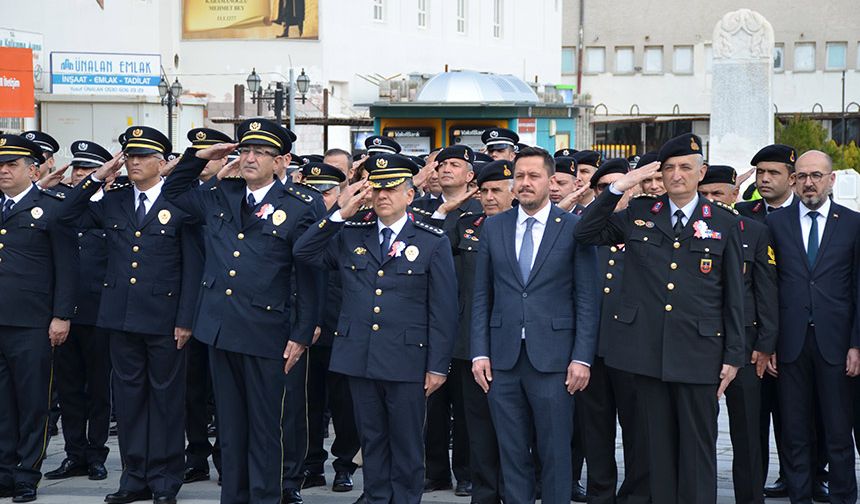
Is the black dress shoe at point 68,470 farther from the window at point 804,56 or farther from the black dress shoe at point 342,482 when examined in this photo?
the window at point 804,56

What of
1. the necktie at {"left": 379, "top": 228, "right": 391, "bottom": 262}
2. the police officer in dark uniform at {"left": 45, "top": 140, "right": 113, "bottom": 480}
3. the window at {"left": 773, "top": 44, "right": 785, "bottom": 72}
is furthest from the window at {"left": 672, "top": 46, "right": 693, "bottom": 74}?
the necktie at {"left": 379, "top": 228, "right": 391, "bottom": 262}

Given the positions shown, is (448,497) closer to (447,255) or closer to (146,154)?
(447,255)

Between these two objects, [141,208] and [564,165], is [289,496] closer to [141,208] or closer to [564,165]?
[141,208]

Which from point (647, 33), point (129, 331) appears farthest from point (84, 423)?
point (647, 33)

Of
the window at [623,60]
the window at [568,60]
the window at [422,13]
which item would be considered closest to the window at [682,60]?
the window at [623,60]

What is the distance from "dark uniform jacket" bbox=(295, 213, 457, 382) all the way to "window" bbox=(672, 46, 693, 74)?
176 ft

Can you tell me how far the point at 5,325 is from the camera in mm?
8672

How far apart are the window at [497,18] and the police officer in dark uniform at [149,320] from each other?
46984 mm

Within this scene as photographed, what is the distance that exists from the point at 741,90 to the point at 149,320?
1375 centimetres

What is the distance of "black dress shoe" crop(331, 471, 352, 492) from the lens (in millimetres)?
8766

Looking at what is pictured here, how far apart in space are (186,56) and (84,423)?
114ft

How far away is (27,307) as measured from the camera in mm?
8695

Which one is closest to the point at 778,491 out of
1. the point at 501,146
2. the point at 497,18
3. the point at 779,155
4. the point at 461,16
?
the point at 779,155

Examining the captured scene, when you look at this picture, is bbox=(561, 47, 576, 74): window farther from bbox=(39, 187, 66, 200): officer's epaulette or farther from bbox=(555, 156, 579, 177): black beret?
bbox=(39, 187, 66, 200): officer's epaulette
